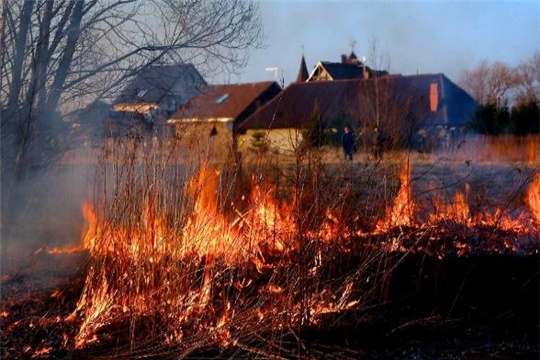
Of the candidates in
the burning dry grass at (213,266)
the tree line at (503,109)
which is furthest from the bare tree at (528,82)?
the burning dry grass at (213,266)

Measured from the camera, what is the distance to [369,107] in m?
19.3

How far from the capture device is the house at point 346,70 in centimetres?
1838

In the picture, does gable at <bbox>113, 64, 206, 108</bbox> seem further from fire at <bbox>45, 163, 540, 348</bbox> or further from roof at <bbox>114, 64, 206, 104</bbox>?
fire at <bbox>45, 163, 540, 348</bbox>

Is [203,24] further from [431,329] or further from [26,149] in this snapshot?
[431,329]

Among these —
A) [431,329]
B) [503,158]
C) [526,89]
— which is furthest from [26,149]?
[526,89]

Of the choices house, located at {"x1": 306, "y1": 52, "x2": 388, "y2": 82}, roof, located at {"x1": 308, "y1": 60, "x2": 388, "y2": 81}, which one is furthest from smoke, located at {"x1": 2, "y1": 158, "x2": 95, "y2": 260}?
roof, located at {"x1": 308, "y1": 60, "x2": 388, "y2": 81}

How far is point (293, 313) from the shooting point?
5.11 m

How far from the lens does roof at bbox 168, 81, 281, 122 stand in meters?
6.77

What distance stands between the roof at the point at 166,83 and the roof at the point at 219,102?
161 mm

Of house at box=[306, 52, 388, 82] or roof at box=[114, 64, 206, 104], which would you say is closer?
roof at box=[114, 64, 206, 104]

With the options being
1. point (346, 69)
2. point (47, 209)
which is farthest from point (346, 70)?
point (47, 209)

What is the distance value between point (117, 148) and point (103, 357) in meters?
1.67

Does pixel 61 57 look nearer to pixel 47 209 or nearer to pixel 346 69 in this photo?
pixel 47 209

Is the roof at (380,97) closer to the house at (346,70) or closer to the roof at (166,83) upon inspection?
the house at (346,70)
